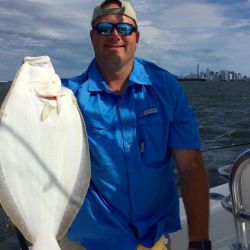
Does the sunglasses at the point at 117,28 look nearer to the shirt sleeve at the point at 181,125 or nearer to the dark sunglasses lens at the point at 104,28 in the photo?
the dark sunglasses lens at the point at 104,28

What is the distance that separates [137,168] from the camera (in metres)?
2.71

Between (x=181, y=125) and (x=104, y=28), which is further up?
(x=104, y=28)

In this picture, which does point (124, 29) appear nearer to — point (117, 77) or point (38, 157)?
point (117, 77)

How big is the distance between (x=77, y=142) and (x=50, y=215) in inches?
14.1

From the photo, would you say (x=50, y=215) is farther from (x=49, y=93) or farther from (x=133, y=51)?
(x=133, y=51)

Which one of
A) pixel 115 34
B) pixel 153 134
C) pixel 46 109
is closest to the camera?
pixel 46 109

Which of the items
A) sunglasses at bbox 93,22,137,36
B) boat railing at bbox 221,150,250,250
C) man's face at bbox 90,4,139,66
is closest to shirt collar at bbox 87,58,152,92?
man's face at bbox 90,4,139,66

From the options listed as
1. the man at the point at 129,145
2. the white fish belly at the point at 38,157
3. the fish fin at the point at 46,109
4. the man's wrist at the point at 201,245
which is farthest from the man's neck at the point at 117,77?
the man's wrist at the point at 201,245

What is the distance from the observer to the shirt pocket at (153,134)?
274 cm

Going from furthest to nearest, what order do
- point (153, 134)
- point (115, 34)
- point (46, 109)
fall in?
point (153, 134) → point (115, 34) → point (46, 109)

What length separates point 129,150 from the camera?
8.87 ft

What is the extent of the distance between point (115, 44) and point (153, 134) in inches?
21.9

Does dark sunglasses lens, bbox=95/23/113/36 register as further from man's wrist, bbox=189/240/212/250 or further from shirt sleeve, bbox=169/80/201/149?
man's wrist, bbox=189/240/212/250

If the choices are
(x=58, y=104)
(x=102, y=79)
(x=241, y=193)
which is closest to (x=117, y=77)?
(x=102, y=79)
